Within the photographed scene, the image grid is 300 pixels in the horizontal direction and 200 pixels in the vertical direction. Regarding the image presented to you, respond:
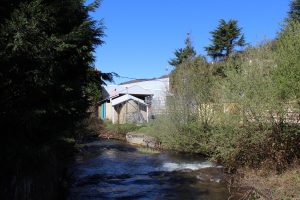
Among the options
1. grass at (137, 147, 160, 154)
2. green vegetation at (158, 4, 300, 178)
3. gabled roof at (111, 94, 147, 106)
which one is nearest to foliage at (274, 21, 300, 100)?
green vegetation at (158, 4, 300, 178)

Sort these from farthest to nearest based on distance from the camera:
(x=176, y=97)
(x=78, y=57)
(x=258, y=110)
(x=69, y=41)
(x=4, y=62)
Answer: (x=176, y=97)
(x=258, y=110)
(x=78, y=57)
(x=69, y=41)
(x=4, y=62)

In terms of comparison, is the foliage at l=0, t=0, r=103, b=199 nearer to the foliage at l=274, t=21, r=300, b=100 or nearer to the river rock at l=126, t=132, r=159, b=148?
the foliage at l=274, t=21, r=300, b=100

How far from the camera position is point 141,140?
29.2m

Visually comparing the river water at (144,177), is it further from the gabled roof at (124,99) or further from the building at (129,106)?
the gabled roof at (124,99)

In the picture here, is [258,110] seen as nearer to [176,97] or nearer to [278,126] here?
[278,126]

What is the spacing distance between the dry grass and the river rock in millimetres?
12246

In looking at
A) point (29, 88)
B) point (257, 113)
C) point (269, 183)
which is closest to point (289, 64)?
point (257, 113)

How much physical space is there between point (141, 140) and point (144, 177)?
40.4 feet

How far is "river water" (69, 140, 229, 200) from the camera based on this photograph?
44.8ft

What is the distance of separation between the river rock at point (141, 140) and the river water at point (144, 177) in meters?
2.94

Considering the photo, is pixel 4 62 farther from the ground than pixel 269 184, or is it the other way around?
pixel 4 62

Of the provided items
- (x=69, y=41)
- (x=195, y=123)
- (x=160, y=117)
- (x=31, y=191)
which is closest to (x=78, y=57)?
(x=69, y=41)

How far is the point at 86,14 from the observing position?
10719 millimetres

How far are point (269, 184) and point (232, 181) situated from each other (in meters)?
2.13
